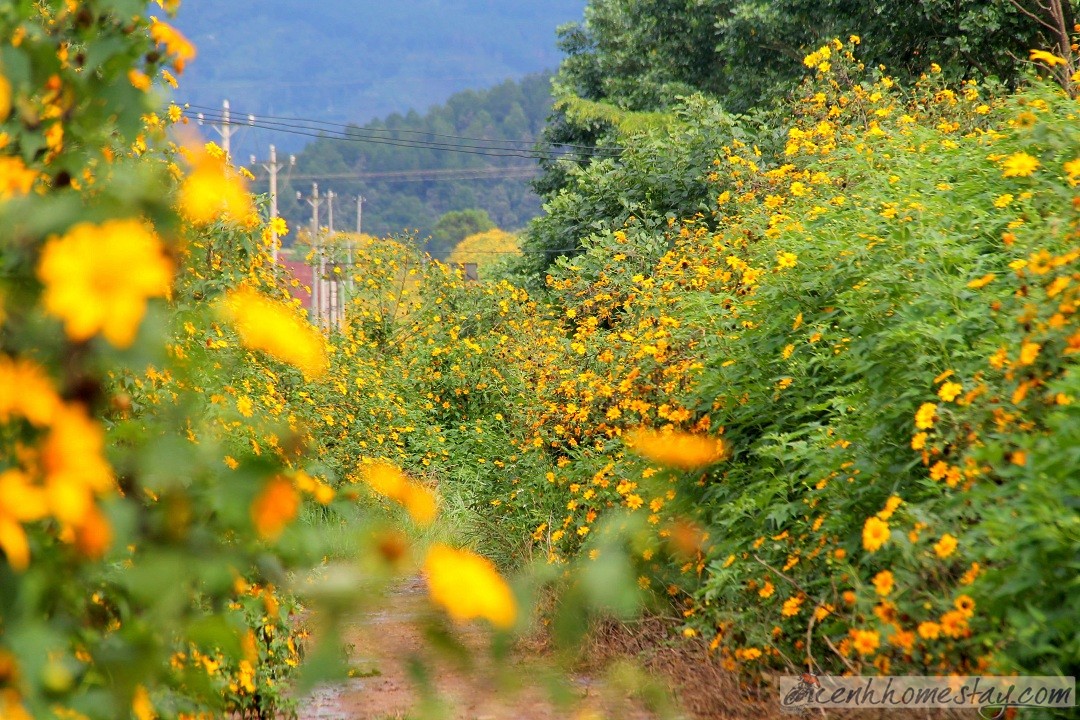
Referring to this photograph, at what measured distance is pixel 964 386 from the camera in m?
2.62

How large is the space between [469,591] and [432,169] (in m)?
87.5

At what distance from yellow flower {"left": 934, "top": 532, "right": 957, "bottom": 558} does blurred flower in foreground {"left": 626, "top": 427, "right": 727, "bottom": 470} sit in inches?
65.0

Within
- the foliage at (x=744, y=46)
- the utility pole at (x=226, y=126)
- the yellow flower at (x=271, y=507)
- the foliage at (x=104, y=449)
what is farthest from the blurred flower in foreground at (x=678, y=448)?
the utility pole at (x=226, y=126)

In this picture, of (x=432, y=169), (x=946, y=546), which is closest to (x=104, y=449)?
(x=946, y=546)

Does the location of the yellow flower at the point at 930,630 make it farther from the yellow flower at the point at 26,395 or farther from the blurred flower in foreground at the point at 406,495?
the yellow flower at the point at 26,395

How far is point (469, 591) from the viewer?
81 centimetres

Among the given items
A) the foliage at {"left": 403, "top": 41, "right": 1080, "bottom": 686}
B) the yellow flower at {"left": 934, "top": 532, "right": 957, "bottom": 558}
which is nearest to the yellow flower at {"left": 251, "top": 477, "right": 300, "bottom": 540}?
the foliage at {"left": 403, "top": 41, "right": 1080, "bottom": 686}

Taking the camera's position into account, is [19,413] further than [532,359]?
No

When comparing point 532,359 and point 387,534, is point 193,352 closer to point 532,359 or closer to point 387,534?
point 387,534

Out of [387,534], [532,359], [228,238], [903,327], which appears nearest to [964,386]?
[903,327]

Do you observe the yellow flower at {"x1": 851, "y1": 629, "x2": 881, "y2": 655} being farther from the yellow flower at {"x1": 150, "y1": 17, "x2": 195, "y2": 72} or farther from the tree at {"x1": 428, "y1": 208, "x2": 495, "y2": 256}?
the tree at {"x1": 428, "y1": 208, "x2": 495, "y2": 256}

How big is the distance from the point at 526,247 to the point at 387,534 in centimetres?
1208

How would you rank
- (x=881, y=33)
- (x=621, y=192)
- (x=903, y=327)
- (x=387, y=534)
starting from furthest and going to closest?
(x=881, y=33), (x=621, y=192), (x=903, y=327), (x=387, y=534)

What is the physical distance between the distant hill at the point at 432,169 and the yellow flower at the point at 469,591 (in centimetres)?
6696
